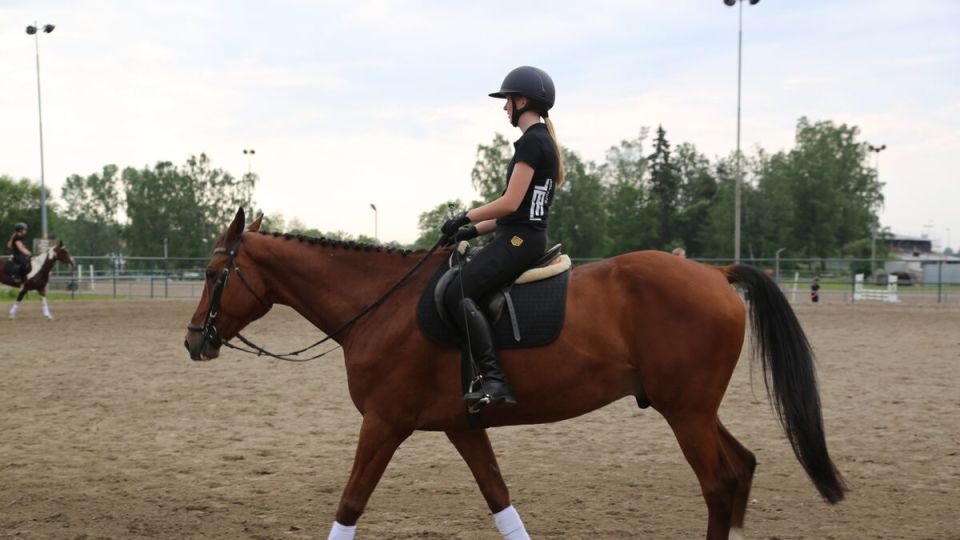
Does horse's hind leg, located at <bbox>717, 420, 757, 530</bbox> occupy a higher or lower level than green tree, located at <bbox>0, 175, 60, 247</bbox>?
lower

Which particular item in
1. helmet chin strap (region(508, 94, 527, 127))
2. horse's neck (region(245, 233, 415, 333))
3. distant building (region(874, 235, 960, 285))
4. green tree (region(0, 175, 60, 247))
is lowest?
distant building (region(874, 235, 960, 285))

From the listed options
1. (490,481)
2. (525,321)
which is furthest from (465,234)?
(490,481)

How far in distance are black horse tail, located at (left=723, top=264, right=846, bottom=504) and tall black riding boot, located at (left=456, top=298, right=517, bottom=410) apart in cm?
176

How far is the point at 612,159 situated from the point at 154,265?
2433 inches

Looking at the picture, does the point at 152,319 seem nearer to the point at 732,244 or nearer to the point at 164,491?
the point at 164,491

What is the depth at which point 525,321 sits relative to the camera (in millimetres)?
4719

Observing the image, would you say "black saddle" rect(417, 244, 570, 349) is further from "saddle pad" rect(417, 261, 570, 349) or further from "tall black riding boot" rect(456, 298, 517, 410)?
"tall black riding boot" rect(456, 298, 517, 410)

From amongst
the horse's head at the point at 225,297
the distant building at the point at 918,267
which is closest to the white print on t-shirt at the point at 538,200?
the horse's head at the point at 225,297

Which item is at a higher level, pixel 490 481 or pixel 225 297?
pixel 225 297

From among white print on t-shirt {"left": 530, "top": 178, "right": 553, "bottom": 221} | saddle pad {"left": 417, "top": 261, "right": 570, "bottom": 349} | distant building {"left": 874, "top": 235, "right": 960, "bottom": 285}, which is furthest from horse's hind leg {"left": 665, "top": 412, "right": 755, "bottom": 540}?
distant building {"left": 874, "top": 235, "right": 960, "bottom": 285}

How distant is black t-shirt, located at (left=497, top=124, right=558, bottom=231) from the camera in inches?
183

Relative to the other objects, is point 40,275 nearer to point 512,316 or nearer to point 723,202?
point 512,316

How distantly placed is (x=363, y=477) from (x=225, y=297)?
1571 mm

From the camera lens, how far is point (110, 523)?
5.55m
